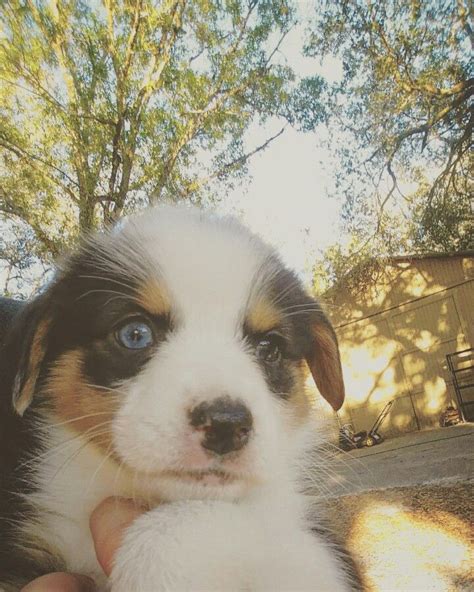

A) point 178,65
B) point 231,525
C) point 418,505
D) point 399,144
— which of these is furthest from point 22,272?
point 231,525

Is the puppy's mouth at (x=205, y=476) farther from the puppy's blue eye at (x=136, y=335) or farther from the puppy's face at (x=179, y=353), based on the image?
the puppy's blue eye at (x=136, y=335)

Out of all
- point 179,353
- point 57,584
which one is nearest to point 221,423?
point 179,353

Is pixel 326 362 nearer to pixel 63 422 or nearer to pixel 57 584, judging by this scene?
pixel 63 422

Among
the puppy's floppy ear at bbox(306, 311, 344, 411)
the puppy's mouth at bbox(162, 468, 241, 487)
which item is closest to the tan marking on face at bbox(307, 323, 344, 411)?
the puppy's floppy ear at bbox(306, 311, 344, 411)

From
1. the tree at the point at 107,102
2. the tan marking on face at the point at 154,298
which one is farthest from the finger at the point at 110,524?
the tree at the point at 107,102

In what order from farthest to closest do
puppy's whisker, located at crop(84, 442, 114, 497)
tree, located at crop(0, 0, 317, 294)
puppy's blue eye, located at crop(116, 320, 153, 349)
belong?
1. tree, located at crop(0, 0, 317, 294)
2. puppy's blue eye, located at crop(116, 320, 153, 349)
3. puppy's whisker, located at crop(84, 442, 114, 497)

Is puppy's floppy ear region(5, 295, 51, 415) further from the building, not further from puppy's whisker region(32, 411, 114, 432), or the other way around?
the building
